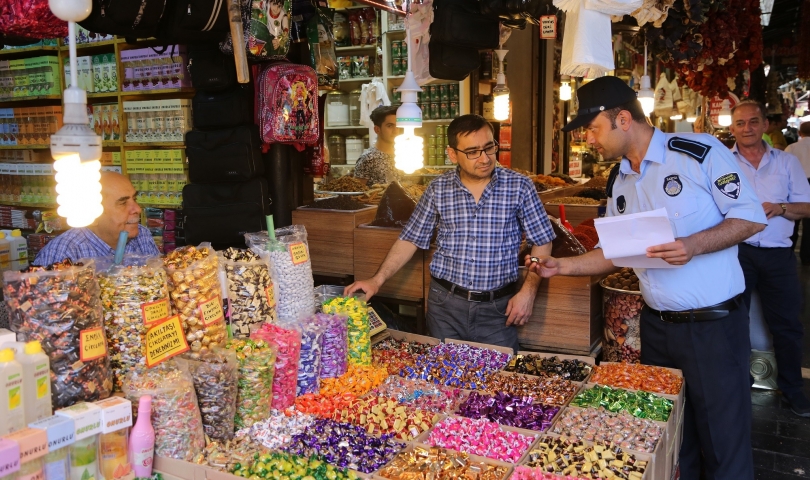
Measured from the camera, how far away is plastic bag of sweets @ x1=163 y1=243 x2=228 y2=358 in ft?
6.79

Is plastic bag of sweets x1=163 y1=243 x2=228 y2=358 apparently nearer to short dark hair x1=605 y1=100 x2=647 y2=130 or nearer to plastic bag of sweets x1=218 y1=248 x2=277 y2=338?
plastic bag of sweets x1=218 y1=248 x2=277 y2=338

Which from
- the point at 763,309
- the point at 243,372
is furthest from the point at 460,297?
the point at 763,309

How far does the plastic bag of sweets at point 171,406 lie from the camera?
1.82m

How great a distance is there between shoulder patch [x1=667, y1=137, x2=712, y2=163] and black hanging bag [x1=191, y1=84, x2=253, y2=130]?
7.73ft

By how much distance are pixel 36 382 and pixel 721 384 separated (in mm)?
2332

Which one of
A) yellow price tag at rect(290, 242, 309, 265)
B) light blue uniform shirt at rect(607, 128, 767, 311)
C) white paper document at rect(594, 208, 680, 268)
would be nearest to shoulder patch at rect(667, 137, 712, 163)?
light blue uniform shirt at rect(607, 128, 767, 311)

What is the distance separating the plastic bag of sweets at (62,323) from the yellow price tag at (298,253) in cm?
84

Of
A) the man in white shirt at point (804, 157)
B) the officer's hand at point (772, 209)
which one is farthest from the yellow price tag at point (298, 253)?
the man in white shirt at point (804, 157)

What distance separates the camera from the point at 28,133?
5926 mm

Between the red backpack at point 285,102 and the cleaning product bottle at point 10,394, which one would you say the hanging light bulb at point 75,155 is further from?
the red backpack at point 285,102

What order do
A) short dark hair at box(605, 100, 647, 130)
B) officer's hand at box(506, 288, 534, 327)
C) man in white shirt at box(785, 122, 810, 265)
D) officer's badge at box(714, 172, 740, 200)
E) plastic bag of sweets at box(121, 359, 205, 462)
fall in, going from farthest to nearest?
man in white shirt at box(785, 122, 810, 265)
officer's hand at box(506, 288, 534, 327)
short dark hair at box(605, 100, 647, 130)
officer's badge at box(714, 172, 740, 200)
plastic bag of sweets at box(121, 359, 205, 462)

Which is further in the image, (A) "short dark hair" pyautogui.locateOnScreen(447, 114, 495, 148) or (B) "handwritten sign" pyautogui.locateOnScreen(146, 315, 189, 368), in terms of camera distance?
(A) "short dark hair" pyautogui.locateOnScreen(447, 114, 495, 148)

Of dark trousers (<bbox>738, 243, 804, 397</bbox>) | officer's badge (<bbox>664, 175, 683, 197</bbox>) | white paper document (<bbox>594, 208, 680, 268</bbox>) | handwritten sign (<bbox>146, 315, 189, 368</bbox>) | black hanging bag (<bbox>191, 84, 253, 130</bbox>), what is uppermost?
black hanging bag (<bbox>191, 84, 253, 130</bbox>)

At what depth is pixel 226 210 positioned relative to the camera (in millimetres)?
3967
